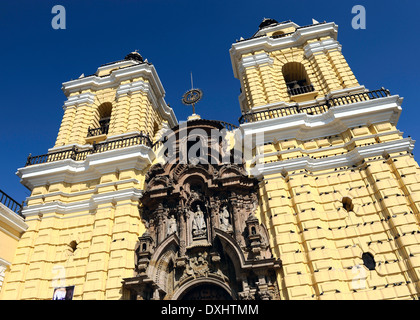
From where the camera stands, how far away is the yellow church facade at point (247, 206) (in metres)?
10.4

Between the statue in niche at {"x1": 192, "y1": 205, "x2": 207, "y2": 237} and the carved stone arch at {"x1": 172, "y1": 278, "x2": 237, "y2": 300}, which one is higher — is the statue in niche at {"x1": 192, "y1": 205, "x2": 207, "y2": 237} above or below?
above

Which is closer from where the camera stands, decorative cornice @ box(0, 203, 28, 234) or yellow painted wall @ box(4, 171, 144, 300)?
yellow painted wall @ box(4, 171, 144, 300)

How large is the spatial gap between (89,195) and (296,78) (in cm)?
1331

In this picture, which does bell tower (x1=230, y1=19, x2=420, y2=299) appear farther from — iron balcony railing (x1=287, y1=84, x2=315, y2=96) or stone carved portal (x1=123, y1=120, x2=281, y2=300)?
stone carved portal (x1=123, y1=120, x2=281, y2=300)

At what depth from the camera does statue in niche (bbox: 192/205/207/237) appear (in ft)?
41.3

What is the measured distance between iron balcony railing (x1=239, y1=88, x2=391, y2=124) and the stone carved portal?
Answer: 7.31ft

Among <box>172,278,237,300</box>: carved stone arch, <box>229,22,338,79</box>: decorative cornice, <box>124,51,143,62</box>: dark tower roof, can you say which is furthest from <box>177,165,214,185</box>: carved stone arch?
<box>124,51,143,62</box>: dark tower roof

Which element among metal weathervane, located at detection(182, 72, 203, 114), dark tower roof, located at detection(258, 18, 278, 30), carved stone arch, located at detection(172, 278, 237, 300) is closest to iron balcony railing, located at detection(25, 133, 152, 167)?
metal weathervane, located at detection(182, 72, 203, 114)

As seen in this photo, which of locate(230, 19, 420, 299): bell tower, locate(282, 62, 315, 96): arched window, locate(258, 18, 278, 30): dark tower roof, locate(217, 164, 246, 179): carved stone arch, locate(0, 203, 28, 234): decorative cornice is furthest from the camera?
locate(258, 18, 278, 30): dark tower roof

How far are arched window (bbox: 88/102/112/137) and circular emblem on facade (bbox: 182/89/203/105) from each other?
4.90 m

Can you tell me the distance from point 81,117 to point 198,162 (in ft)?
27.3

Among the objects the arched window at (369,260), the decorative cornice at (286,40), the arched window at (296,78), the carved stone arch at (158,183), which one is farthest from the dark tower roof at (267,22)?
the arched window at (369,260)

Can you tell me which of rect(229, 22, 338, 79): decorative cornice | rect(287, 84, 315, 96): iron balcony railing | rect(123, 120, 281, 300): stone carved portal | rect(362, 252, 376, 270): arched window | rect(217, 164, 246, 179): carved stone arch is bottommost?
rect(362, 252, 376, 270): arched window

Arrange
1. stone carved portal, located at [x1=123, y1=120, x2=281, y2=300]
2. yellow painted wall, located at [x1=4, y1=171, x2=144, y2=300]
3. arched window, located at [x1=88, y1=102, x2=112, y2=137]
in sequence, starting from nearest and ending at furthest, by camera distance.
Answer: stone carved portal, located at [x1=123, y1=120, x2=281, y2=300], yellow painted wall, located at [x1=4, y1=171, x2=144, y2=300], arched window, located at [x1=88, y1=102, x2=112, y2=137]
